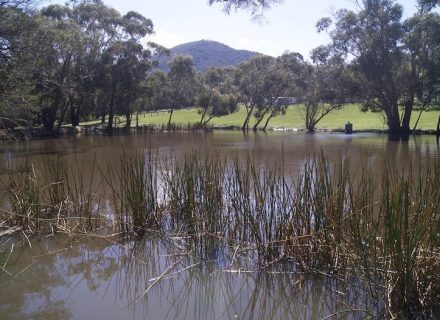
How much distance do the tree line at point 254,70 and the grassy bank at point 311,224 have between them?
12.2m

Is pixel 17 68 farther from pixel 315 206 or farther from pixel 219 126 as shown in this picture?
pixel 219 126

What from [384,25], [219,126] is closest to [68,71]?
[219,126]

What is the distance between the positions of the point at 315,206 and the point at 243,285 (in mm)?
1223

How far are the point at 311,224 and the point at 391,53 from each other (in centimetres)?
2991

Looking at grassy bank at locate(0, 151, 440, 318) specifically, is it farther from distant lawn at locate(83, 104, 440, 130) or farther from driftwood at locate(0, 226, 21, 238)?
distant lawn at locate(83, 104, 440, 130)

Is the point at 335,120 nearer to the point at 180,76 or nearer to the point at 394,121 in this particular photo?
the point at 394,121

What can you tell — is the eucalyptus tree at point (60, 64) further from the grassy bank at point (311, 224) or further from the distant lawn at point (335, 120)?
the grassy bank at point (311, 224)

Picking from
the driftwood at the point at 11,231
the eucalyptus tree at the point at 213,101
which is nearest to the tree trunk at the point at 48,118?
the eucalyptus tree at the point at 213,101

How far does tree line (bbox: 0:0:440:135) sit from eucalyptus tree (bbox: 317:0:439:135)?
2.7 inches

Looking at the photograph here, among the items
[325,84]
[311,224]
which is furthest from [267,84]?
[311,224]

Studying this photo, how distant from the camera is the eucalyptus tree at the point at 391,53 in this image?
103 ft

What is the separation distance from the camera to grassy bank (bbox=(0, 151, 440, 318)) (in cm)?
418

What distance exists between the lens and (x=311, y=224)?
575 cm

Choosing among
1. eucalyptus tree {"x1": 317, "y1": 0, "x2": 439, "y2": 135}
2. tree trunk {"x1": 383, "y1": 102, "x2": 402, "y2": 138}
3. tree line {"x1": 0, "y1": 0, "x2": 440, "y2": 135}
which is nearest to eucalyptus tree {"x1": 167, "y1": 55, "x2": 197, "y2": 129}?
tree line {"x1": 0, "y1": 0, "x2": 440, "y2": 135}
